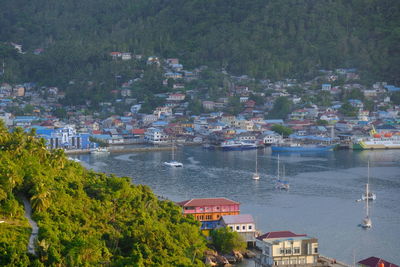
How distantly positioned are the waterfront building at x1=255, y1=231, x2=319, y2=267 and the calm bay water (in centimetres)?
121

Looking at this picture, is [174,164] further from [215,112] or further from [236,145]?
[215,112]

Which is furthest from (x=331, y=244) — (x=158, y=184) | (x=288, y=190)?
(x=158, y=184)

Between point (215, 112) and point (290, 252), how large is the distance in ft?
93.5

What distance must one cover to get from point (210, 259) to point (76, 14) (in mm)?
48990

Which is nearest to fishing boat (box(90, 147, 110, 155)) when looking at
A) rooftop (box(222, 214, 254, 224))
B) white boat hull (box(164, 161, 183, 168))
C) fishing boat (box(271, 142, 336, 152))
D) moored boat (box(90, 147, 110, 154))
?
moored boat (box(90, 147, 110, 154))

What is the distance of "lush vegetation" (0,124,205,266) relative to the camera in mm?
10742

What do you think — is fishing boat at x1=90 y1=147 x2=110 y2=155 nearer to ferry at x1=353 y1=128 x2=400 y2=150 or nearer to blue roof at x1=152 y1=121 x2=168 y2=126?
blue roof at x1=152 y1=121 x2=168 y2=126

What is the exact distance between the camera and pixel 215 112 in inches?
1683

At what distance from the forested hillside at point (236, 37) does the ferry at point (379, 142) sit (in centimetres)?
1118

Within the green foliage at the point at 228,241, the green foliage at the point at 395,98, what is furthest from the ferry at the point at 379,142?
the green foliage at the point at 228,241

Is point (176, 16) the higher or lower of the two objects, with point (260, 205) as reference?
higher

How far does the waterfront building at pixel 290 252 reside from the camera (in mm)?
14336

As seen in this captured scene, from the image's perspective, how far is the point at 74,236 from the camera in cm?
1142

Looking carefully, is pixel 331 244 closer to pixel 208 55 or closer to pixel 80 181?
pixel 80 181
